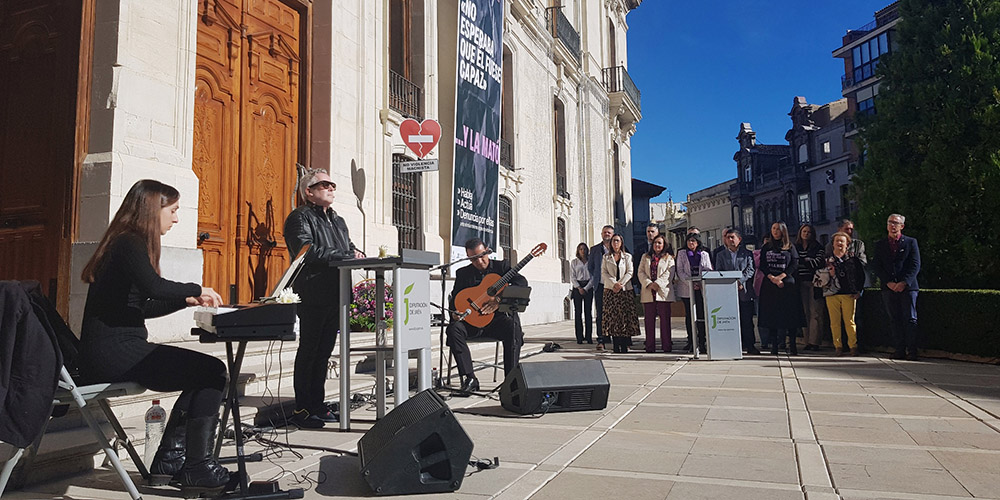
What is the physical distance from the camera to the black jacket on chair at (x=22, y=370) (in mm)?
2627

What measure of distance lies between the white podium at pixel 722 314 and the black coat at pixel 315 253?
18.9 ft

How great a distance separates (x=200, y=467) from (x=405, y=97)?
10.1 metres

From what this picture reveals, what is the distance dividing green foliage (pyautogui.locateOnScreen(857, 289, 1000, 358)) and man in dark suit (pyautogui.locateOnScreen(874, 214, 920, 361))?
379 millimetres

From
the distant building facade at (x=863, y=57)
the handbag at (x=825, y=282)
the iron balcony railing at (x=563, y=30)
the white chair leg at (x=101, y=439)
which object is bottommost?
the white chair leg at (x=101, y=439)

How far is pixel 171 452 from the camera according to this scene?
3379 mm

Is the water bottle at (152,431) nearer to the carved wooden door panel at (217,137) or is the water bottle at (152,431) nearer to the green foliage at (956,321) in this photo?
the carved wooden door panel at (217,137)

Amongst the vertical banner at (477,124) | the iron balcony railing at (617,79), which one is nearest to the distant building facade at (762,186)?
the iron balcony railing at (617,79)

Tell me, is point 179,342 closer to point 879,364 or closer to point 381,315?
point 381,315

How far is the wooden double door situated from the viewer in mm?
7492

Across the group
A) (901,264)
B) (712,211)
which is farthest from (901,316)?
(712,211)

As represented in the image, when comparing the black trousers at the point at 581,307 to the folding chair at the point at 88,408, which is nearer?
the folding chair at the point at 88,408

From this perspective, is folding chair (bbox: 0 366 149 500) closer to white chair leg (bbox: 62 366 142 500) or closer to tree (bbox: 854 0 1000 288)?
white chair leg (bbox: 62 366 142 500)

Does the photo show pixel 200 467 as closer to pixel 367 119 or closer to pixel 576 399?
pixel 576 399

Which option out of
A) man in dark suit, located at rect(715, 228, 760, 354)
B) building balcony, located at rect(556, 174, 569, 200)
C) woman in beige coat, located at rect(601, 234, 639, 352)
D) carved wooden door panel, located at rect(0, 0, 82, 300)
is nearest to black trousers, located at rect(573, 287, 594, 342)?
woman in beige coat, located at rect(601, 234, 639, 352)
